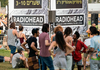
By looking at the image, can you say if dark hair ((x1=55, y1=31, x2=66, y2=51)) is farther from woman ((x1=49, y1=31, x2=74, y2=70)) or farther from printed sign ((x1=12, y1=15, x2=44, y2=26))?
printed sign ((x1=12, y1=15, x2=44, y2=26))

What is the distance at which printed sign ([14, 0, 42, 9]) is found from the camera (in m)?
13.3

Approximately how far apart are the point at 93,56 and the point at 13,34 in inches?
173

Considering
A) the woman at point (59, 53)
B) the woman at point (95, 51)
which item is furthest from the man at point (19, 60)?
the woman at point (95, 51)

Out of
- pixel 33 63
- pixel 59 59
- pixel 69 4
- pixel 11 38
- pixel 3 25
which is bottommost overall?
pixel 3 25

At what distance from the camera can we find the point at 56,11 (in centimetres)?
1338

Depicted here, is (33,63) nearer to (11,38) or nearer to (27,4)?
(11,38)

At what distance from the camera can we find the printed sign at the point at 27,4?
43.7ft

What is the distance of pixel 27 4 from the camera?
529 inches

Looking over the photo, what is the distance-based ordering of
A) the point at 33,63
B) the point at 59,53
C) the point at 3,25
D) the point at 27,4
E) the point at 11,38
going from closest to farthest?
the point at 59,53 → the point at 33,63 → the point at 11,38 → the point at 27,4 → the point at 3,25

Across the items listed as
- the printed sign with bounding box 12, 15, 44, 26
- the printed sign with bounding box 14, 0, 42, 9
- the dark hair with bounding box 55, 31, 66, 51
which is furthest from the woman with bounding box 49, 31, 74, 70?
the printed sign with bounding box 14, 0, 42, 9

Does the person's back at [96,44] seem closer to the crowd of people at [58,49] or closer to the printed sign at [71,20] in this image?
the crowd of people at [58,49]

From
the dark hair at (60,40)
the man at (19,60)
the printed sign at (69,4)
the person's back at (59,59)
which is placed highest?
the printed sign at (69,4)

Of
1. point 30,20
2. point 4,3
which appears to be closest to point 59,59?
point 30,20

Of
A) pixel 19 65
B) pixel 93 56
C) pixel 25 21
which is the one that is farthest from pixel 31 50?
pixel 25 21
